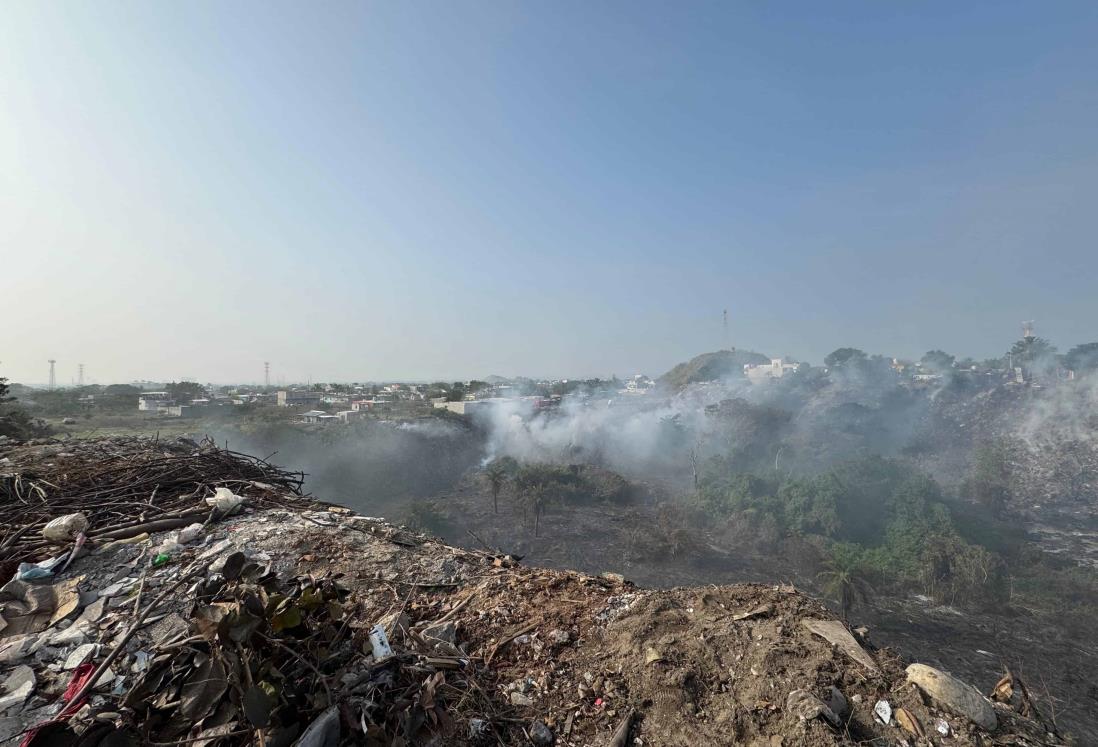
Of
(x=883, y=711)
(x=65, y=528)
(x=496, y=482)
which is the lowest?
(x=496, y=482)

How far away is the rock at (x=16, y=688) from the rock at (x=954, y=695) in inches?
181

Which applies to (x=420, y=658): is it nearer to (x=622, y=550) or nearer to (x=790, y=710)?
(x=790, y=710)

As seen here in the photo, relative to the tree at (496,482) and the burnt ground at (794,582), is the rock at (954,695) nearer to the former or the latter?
the burnt ground at (794,582)

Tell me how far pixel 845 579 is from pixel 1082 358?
45324 mm

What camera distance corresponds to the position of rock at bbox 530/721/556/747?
7.13ft

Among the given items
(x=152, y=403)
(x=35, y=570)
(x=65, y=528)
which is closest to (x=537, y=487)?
(x=65, y=528)

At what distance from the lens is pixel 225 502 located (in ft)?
14.2

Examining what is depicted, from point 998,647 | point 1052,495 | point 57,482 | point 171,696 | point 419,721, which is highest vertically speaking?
point 57,482

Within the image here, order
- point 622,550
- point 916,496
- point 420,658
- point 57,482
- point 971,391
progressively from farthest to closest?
point 971,391, point 916,496, point 622,550, point 57,482, point 420,658

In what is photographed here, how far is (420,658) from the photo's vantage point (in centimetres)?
248

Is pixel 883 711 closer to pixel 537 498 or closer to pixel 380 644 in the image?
pixel 380 644

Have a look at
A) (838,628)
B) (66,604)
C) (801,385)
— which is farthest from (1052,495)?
(66,604)

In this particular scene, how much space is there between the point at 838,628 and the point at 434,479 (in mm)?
29084

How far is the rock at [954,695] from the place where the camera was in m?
2.11
